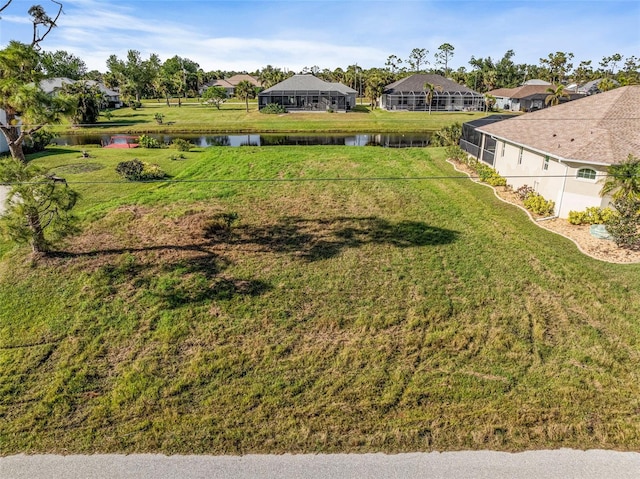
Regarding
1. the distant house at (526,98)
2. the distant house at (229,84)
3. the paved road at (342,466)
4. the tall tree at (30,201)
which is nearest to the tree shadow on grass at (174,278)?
the tall tree at (30,201)

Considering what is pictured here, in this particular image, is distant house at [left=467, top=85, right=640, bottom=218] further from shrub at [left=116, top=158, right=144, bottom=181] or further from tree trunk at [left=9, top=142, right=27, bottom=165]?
shrub at [left=116, top=158, right=144, bottom=181]

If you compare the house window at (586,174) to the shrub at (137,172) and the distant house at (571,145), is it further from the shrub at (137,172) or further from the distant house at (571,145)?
the shrub at (137,172)

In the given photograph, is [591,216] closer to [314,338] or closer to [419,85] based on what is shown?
[314,338]

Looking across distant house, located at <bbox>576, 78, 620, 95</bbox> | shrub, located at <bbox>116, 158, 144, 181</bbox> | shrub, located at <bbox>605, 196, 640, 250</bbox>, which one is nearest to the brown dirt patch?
shrub, located at <bbox>605, 196, 640, 250</bbox>

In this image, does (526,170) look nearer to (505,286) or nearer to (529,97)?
(505,286)

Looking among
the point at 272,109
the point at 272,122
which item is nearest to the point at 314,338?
the point at 272,122

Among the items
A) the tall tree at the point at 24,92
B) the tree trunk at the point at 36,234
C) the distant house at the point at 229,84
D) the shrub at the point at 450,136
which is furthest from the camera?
the distant house at the point at 229,84
